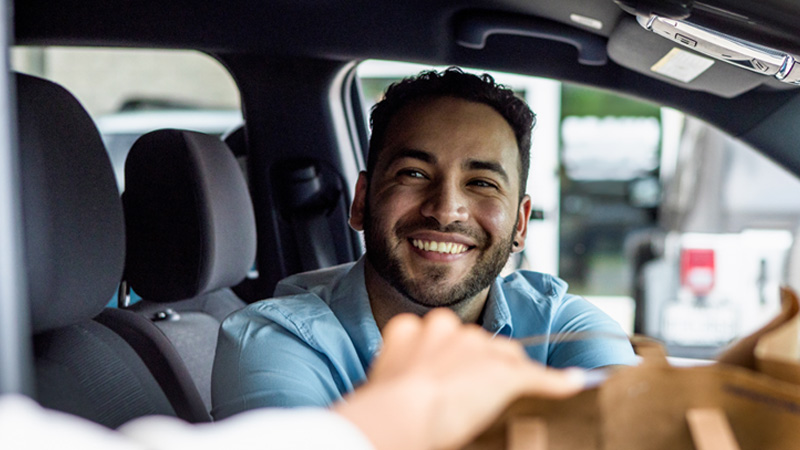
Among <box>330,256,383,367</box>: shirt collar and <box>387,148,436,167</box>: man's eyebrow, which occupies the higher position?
<box>387,148,436,167</box>: man's eyebrow

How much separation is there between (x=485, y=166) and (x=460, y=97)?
17 centimetres

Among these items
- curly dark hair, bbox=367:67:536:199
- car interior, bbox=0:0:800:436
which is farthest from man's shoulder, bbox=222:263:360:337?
curly dark hair, bbox=367:67:536:199

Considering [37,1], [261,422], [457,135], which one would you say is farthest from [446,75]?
[261,422]

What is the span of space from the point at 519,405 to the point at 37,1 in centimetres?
193

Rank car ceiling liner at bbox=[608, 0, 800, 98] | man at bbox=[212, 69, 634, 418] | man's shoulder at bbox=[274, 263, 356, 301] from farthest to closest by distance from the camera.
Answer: man's shoulder at bbox=[274, 263, 356, 301], man at bbox=[212, 69, 634, 418], car ceiling liner at bbox=[608, 0, 800, 98]

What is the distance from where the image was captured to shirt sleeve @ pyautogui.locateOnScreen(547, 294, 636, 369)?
1.65 metres

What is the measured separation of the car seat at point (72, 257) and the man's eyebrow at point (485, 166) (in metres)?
0.69

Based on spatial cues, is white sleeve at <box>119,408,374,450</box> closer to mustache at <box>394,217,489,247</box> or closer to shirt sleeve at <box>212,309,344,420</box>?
shirt sleeve at <box>212,309,344,420</box>

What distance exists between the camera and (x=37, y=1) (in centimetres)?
225

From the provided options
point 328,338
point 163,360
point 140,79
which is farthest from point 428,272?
point 140,79

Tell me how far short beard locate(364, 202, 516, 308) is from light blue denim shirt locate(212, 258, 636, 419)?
2.6 inches

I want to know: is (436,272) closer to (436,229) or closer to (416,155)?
(436,229)

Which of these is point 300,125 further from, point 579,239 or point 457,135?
point 579,239

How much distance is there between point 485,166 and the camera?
1.81m
